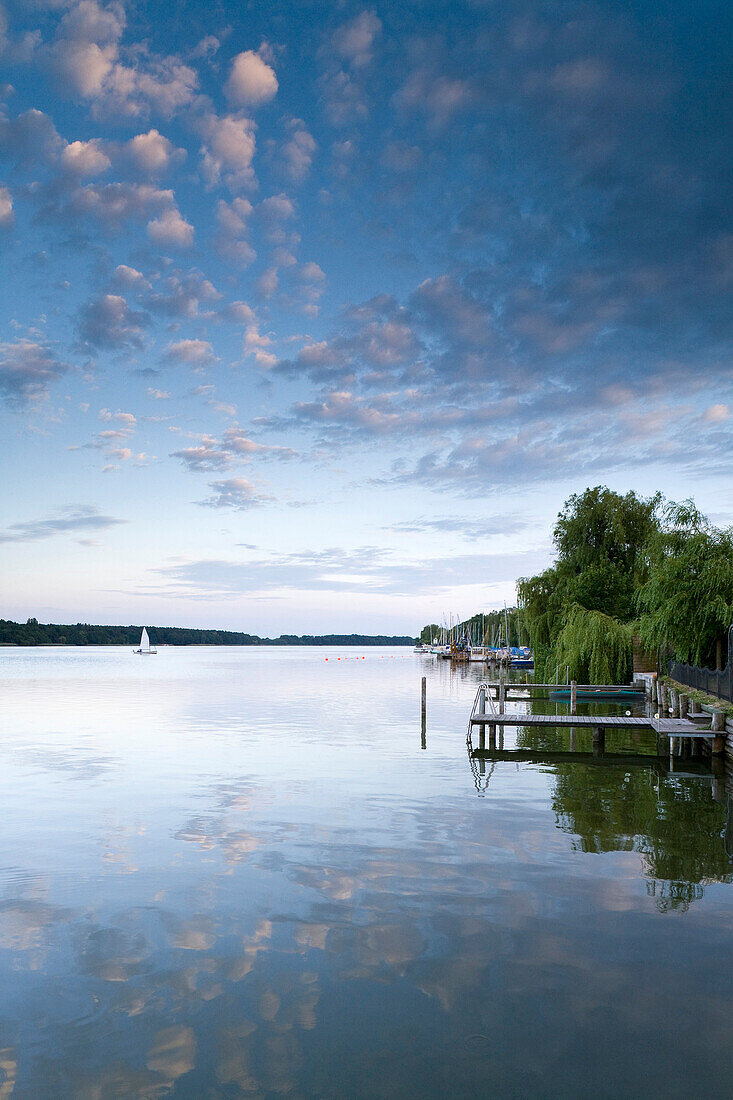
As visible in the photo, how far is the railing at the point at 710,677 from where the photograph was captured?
89.9ft

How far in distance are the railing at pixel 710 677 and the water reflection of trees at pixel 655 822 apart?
5.18 metres

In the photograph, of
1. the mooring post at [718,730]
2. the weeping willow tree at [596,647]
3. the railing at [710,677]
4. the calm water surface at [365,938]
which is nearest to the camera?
the calm water surface at [365,938]

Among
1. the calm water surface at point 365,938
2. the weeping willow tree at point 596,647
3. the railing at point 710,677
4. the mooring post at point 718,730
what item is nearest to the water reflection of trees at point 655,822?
the calm water surface at point 365,938

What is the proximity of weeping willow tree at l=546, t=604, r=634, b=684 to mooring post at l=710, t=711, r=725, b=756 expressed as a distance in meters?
20.4

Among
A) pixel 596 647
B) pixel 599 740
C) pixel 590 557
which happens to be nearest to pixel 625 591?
pixel 590 557

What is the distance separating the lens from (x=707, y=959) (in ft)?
32.0

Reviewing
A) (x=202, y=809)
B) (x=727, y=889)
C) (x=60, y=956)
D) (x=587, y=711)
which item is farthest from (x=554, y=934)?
(x=587, y=711)

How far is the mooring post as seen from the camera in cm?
2477

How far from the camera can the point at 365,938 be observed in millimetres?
10453

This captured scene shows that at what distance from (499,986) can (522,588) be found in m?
53.7

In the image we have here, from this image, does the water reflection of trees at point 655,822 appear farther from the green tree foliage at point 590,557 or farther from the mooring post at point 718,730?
the green tree foliage at point 590,557

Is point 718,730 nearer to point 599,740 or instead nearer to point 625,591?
point 599,740

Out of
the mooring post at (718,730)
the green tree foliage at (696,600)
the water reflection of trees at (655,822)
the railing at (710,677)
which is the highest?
the green tree foliage at (696,600)

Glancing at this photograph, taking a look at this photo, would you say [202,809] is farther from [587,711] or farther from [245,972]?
[587,711]
